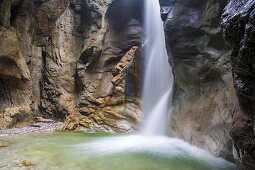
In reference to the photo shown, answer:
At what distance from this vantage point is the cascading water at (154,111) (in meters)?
4.79

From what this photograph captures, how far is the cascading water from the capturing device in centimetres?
479

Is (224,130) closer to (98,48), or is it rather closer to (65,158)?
(65,158)

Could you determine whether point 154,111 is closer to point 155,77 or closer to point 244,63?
point 155,77

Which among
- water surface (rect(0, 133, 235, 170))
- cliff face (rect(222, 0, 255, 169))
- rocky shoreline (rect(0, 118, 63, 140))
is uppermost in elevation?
cliff face (rect(222, 0, 255, 169))

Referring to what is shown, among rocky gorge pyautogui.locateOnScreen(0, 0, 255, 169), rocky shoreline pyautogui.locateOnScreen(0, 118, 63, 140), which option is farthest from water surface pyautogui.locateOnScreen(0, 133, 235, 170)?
rocky shoreline pyautogui.locateOnScreen(0, 118, 63, 140)

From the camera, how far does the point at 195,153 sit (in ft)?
14.5

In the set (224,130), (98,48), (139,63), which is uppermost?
(98,48)

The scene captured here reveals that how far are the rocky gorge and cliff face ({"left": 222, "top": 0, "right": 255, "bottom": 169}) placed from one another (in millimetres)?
12

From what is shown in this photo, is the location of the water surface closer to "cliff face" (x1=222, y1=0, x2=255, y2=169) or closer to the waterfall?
"cliff face" (x1=222, y1=0, x2=255, y2=169)

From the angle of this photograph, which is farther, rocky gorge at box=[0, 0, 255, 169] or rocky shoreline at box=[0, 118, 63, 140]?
rocky shoreline at box=[0, 118, 63, 140]

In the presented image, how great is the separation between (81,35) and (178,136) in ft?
27.9

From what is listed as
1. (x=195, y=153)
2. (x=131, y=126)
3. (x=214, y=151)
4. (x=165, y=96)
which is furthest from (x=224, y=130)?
(x=131, y=126)

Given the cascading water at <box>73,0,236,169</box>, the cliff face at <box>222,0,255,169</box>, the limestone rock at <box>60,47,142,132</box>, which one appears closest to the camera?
the cliff face at <box>222,0,255,169</box>

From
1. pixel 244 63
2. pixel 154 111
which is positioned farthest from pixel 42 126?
pixel 244 63
